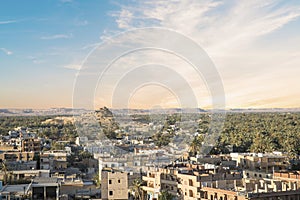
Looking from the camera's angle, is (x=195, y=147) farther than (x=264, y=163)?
Yes

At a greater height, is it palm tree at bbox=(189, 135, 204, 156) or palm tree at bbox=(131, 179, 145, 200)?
palm tree at bbox=(189, 135, 204, 156)

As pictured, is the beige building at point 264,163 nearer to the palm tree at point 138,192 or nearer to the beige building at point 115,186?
the palm tree at point 138,192

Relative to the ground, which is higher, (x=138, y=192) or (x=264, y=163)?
(x=264, y=163)

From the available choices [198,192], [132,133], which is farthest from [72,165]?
[132,133]

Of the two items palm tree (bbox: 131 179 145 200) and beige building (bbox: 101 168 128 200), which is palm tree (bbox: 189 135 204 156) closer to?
palm tree (bbox: 131 179 145 200)

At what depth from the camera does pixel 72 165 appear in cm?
2753

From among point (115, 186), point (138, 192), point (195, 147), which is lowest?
point (138, 192)

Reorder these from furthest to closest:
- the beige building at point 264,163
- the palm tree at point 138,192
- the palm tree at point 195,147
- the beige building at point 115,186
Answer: the palm tree at point 195,147, the beige building at point 264,163, the palm tree at point 138,192, the beige building at point 115,186

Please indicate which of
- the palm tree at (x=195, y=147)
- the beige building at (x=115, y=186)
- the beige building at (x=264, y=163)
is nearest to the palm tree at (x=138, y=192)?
the beige building at (x=115, y=186)

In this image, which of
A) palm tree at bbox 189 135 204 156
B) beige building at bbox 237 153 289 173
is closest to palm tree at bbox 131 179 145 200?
beige building at bbox 237 153 289 173

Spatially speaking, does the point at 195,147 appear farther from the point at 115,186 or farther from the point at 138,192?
the point at 115,186

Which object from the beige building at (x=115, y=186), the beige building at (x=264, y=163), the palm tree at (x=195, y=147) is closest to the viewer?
the beige building at (x=115, y=186)

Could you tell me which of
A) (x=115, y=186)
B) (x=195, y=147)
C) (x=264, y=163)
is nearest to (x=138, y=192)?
(x=115, y=186)

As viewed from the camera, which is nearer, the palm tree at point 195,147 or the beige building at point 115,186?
the beige building at point 115,186
